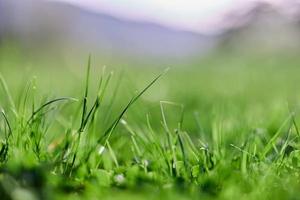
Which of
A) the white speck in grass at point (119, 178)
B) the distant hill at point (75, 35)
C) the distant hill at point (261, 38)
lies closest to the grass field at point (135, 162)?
the white speck in grass at point (119, 178)

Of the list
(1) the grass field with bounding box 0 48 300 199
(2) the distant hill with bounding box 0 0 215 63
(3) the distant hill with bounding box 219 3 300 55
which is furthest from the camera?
(2) the distant hill with bounding box 0 0 215 63

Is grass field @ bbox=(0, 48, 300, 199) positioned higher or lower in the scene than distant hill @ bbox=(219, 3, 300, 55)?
higher

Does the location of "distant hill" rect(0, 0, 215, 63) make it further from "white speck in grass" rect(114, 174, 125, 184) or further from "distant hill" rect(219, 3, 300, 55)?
"white speck in grass" rect(114, 174, 125, 184)

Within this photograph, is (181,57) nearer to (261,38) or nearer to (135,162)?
(261,38)

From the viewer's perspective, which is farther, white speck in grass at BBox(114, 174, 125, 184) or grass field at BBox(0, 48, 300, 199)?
white speck in grass at BBox(114, 174, 125, 184)

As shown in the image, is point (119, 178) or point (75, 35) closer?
point (119, 178)

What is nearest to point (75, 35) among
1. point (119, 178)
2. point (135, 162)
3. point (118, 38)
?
point (118, 38)

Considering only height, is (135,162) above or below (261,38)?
above

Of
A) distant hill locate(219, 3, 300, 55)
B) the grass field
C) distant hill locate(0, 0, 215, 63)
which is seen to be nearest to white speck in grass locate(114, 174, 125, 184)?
the grass field

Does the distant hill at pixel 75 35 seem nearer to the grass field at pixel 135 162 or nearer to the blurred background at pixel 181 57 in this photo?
the blurred background at pixel 181 57

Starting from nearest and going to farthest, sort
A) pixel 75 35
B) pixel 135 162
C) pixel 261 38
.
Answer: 1. pixel 135 162
2. pixel 261 38
3. pixel 75 35

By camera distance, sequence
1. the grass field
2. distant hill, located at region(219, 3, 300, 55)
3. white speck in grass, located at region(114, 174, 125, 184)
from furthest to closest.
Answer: distant hill, located at region(219, 3, 300, 55), white speck in grass, located at region(114, 174, 125, 184), the grass field

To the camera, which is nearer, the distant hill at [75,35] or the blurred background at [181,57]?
the blurred background at [181,57]
